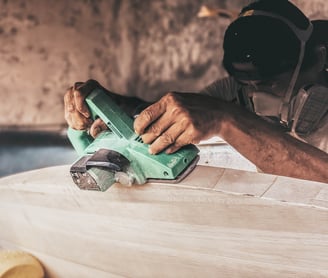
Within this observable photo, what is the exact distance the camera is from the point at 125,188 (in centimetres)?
96

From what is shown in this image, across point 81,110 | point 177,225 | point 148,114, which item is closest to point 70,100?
point 81,110

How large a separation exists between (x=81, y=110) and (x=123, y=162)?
8.6 inches

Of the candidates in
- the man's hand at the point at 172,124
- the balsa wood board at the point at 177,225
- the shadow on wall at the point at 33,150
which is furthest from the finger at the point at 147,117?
the shadow on wall at the point at 33,150

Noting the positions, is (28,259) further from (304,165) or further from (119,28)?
(119,28)

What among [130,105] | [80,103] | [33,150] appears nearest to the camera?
[80,103]

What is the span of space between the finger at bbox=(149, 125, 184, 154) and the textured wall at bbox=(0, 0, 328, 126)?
2.05m

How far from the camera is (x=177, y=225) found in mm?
919

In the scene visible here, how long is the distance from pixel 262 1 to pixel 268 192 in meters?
1.06

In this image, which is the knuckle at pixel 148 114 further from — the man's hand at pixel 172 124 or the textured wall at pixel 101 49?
the textured wall at pixel 101 49

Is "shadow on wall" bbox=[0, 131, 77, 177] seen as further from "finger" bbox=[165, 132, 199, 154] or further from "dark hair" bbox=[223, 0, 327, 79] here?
"finger" bbox=[165, 132, 199, 154]

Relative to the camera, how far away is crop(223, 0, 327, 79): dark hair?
1.62 meters

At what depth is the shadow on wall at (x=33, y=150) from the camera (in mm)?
2865

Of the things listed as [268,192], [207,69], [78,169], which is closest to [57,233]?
[78,169]

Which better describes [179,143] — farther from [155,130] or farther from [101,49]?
[101,49]
